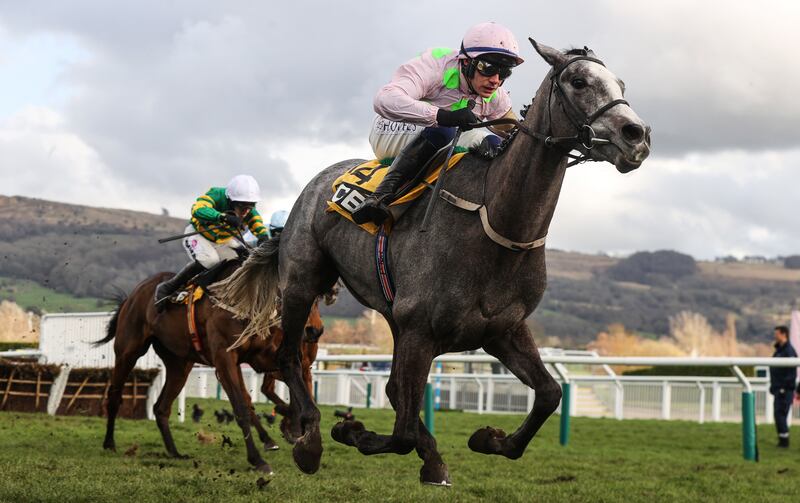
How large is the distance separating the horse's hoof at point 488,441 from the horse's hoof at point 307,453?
0.77 m

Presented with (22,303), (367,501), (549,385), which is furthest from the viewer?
(22,303)

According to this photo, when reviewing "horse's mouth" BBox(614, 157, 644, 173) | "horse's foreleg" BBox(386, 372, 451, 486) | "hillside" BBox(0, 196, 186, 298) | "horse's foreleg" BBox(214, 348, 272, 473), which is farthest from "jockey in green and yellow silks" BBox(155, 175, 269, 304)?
"hillside" BBox(0, 196, 186, 298)

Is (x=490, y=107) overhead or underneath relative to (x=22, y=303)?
underneath

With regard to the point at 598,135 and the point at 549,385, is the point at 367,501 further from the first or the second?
the point at 598,135

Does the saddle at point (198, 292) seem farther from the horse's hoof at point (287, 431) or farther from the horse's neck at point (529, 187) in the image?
the horse's neck at point (529, 187)

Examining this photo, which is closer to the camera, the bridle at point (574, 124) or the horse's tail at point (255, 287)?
the bridle at point (574, 124)

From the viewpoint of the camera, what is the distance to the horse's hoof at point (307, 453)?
16.4 feet

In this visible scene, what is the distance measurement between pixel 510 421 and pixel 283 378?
8.50 meters

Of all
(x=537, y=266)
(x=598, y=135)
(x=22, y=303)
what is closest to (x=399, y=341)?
(x=537, y=266)

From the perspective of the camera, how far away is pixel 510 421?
13797 mm

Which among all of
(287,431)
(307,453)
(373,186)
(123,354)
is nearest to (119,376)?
(123,354)

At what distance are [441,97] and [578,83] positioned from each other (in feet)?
3.21

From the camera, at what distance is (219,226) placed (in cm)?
872

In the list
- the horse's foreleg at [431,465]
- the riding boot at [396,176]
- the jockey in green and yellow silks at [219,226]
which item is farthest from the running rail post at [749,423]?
the riding boot at [396,176]
